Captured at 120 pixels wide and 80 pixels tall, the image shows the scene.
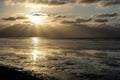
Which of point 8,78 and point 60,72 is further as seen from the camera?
point 60,72

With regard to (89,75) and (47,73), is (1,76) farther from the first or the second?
(89,75)

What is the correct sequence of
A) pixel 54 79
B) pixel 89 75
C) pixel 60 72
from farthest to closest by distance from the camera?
pixel 60 72, pixel 89 75, pixel 54 79

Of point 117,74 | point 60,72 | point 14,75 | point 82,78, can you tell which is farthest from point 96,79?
point 14,75

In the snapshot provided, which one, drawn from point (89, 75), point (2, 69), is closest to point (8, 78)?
point (2, 69)

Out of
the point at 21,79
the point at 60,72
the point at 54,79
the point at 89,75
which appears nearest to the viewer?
the point at 21,79

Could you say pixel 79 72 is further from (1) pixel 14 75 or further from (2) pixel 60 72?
(1) pixel 14 75

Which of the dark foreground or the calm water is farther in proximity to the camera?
the calm water

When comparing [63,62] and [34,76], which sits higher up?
[34,76]

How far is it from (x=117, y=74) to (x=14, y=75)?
47.5 feet

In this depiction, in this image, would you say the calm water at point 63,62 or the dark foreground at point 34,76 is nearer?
the dark foreground at point 34,76

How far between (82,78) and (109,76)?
393 cm

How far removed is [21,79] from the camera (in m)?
32.7

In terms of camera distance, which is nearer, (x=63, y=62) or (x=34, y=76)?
(x=34, y=76)

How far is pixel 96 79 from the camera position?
3641 cm
